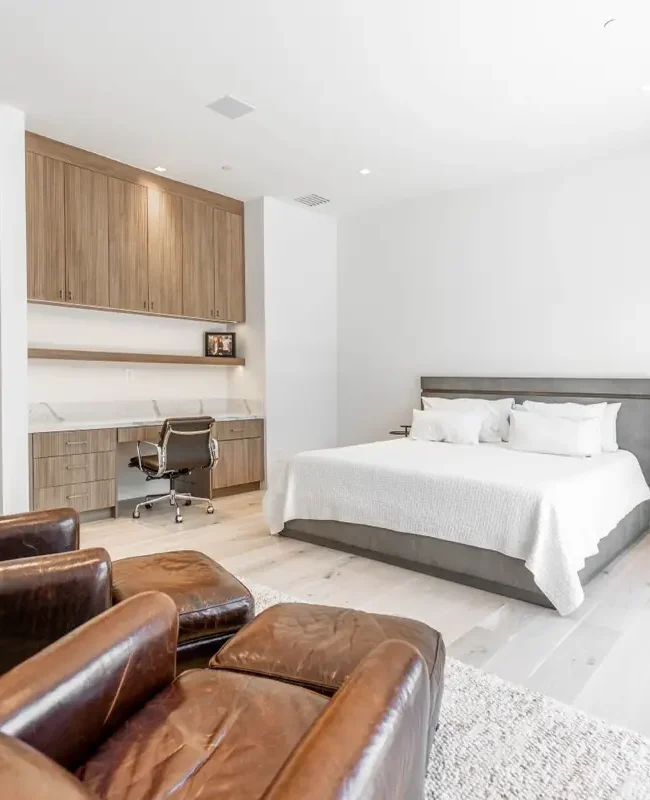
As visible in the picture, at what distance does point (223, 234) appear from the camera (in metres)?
5.55

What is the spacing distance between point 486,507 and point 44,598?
2120mm

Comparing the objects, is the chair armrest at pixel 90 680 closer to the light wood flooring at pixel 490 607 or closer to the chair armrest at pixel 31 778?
the chair armrest at pixel 31 778

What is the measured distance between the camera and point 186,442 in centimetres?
441

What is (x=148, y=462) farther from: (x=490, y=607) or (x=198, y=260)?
(x=490, y=607)

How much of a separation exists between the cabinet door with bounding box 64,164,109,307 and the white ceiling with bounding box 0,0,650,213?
278 mm

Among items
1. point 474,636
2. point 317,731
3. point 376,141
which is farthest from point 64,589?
point 376,141

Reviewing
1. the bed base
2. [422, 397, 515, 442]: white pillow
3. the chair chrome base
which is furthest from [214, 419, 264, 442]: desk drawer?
[422, 397, 515, 442]: white pillow

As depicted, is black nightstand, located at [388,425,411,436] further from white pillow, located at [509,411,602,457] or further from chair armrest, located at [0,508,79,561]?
chair armrest, located at [0,508,79,561]

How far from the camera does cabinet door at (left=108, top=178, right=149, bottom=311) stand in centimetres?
463

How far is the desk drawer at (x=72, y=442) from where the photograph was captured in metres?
4.00

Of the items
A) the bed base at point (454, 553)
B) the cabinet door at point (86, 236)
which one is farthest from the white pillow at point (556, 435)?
the cabinet door at point (86, 236)

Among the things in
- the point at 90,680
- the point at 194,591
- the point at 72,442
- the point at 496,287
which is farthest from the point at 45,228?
the point at 90,680

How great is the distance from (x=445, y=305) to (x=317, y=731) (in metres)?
4.97

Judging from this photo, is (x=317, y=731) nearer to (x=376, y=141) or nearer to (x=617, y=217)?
(x=376, y=141)
